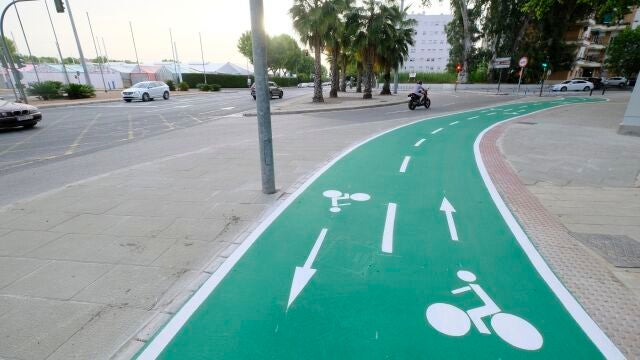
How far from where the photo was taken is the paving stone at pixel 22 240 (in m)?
4.00

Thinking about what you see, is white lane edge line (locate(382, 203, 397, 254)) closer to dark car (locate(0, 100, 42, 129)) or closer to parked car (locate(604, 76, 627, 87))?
dark car (locate(0, 100, 42, 129))

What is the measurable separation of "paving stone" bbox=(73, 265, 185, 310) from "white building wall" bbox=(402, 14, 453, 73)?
10734 cm

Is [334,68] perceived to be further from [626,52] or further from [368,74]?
[626,52]

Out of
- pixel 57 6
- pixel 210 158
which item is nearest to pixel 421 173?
pixel 210 158

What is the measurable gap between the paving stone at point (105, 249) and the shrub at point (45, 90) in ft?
105

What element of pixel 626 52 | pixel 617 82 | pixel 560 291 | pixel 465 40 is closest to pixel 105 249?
pixel 560 291

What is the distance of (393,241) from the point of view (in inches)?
160

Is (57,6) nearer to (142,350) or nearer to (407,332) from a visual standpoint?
(142,350)

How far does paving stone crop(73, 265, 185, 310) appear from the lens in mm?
3041

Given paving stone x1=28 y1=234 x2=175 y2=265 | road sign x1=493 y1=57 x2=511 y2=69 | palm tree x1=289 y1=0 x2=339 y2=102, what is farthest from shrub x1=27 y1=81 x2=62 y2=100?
road sign x1=493 y1=57 x2=511 y2=69

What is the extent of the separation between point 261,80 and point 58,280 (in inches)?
147

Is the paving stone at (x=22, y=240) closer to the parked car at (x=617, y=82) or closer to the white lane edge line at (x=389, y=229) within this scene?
the white lane edge line at (x=389, y=229)

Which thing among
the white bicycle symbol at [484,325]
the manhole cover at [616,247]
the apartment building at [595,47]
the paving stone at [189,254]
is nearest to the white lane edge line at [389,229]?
the white bicycle symbol at [484,325]

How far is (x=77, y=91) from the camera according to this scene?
2867 centimetres
